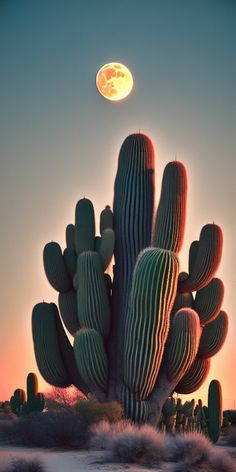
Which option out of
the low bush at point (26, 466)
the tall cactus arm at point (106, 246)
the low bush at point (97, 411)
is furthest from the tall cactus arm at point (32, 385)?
the low bush at point (26, 466)

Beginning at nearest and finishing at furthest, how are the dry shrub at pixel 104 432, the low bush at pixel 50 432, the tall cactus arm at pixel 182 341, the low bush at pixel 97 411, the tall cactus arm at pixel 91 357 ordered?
1. the dry shrub at pixel 104 432
2. the low bush at pixel 50 432
3. the low bush at pixel 97 411
4. the tall cactus arm at pixel 182 341
5. the tall cactus arm at pixel 91 357

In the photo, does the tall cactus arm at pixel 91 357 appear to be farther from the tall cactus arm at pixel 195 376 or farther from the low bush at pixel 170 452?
the low bush at pixel 170 452

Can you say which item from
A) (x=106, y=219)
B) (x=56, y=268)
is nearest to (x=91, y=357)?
(x=56, y=268)

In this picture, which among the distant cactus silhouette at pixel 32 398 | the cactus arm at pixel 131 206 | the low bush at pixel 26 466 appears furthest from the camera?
the distant cactus silhouette at pixel 32 398

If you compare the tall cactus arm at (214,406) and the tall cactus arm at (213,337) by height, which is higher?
the tall cactus arm at (213,337)

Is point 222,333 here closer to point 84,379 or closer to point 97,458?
point 84,379
